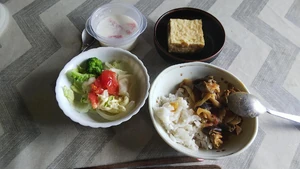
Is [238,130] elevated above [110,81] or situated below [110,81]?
below

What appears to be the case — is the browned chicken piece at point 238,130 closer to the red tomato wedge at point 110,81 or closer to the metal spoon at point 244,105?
the metal spoon at point 244,105

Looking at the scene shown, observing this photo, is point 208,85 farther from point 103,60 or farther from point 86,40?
point 86,40

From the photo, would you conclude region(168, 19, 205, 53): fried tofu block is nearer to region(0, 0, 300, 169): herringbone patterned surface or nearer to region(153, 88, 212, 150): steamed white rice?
region(0, 0, 300, 169): herringbone patterned surface

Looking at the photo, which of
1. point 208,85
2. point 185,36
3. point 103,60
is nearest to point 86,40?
point 103,60

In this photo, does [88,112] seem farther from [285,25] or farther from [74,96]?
[285,25]

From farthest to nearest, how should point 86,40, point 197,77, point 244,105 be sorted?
1. point 86,40
2. point 197,77
3. point 244,105

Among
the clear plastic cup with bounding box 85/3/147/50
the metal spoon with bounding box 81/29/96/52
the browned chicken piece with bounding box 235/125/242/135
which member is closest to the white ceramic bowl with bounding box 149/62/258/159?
the browned chicken piece with bounding box 235/125/242/135

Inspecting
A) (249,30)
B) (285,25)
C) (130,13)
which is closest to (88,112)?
(130,13)

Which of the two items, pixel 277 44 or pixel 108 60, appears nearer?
pixel 108 60
